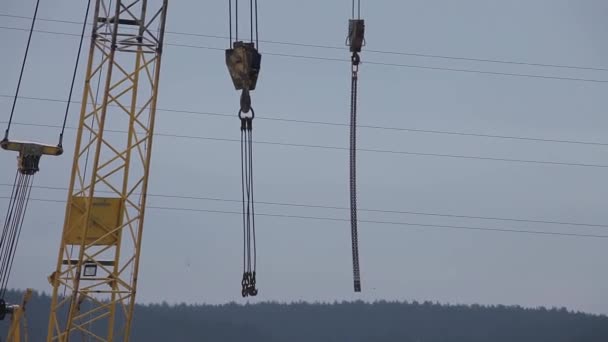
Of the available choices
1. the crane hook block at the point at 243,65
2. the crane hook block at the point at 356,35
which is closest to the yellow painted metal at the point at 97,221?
the crane hook block at the point at 243,65

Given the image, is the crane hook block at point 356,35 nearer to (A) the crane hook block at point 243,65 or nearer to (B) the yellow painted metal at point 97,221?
(A) the crane hook block at point 243,65

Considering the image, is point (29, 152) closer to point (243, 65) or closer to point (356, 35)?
point (243, 65)

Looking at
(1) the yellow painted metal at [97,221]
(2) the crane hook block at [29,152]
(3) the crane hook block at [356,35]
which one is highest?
(3) the crane hook block at [356,35]

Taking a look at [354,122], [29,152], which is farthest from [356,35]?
[29,152]

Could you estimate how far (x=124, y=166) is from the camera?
26.4 meters

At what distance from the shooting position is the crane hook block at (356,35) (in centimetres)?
2641

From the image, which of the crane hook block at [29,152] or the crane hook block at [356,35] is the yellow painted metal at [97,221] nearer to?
the crane hook block at [29,152]

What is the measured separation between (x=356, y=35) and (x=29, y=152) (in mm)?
15036

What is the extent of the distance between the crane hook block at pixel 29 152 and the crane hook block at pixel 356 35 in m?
13.5

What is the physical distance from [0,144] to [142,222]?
8.56m

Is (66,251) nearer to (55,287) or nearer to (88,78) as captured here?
(55,287)

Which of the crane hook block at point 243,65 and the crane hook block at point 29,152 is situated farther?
the crane hook block at point 29,152

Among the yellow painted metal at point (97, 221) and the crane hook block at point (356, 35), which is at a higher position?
the crane hook block at point (356, 35)

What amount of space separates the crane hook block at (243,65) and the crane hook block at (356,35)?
3.52 meters
